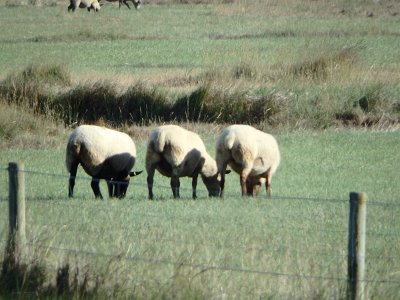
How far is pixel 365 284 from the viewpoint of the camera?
8219 mm

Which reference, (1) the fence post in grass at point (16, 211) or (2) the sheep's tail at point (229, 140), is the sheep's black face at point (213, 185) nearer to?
(2) the sheep's tail at point (229, 140)

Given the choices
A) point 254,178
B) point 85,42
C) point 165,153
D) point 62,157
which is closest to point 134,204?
point 165,153

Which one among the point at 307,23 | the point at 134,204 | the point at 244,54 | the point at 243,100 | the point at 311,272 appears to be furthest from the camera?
the point at 307,23

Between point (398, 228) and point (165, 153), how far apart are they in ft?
14.8

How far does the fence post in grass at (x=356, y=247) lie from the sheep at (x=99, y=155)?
762 cm

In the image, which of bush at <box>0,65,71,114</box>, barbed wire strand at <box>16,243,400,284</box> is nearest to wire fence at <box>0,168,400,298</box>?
barbed wire strand at <box>16,243,400,284</box>

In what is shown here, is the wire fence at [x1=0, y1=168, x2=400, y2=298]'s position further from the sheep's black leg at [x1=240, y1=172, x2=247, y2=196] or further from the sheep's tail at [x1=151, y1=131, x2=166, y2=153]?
the sheep's tail at [x1=151, y1=131, x2=166, y2=153]

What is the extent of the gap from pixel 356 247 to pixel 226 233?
344 cm

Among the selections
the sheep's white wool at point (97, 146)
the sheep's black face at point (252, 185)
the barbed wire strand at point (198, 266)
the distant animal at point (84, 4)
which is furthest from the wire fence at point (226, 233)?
the distant animal at point (84, 4)

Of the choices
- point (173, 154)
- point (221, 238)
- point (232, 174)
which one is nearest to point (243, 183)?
point (173, 154)

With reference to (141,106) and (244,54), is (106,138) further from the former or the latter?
(244,54)

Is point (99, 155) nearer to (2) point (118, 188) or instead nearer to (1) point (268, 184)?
(2) point (118, 188)

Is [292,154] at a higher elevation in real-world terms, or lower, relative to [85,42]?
lower

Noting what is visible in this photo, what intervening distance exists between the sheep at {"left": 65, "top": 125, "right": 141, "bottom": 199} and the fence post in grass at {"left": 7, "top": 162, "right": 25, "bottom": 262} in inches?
234
